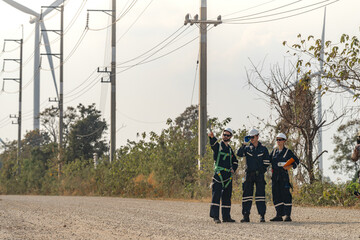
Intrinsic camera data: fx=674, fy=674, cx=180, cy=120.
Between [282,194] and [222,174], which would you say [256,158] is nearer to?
[222,174]

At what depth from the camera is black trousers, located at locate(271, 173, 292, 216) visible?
14.1 meters

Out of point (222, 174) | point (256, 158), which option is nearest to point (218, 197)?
point (222, 174)

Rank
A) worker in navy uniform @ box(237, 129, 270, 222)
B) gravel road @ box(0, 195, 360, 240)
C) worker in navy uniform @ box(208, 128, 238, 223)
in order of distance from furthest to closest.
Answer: worker in navy uniform @ box(237, 129, 270, 222), worker in navy uniform @ box(208, 128, 238, 223), gravel road @ box(0, 195, 360, 240)

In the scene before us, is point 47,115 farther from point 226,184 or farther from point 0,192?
point 226,184

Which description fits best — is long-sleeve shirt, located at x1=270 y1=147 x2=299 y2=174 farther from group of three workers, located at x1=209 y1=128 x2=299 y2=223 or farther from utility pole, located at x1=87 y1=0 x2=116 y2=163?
utility pole, located at x1=87 y1=0 x2=116 y2=163

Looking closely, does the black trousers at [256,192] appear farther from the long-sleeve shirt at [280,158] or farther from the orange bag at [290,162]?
the orange bag at [290,162]

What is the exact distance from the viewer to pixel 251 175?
13992mm

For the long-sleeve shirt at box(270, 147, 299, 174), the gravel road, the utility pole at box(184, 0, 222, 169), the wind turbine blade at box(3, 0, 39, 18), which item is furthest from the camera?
the wind turbine blade at box(3, 0, 39, 18)

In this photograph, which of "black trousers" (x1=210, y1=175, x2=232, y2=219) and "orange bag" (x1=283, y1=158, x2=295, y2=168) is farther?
"orange bag" (x1=283, y1=158, x2=295, y2=168)

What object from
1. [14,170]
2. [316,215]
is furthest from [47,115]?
[316,215]

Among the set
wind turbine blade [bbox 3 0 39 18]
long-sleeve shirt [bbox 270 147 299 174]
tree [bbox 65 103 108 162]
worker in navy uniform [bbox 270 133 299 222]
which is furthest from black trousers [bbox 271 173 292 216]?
wind turbine blade [bbox 3 0 39 18]

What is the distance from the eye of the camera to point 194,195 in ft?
85.8

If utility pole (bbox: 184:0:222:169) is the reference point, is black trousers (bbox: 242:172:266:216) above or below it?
below

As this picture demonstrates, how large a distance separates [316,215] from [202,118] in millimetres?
11836
